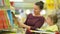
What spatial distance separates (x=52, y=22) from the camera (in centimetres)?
99

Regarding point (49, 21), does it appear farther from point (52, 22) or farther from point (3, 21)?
point (3, 21)

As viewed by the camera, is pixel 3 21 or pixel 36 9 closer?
pixel 3 21

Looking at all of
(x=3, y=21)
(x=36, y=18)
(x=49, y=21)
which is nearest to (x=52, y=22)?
(x=49, y=21)

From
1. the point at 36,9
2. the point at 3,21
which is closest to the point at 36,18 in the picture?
the point at 36,9

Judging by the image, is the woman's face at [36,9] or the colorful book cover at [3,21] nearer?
the colorful book cover at [3,21]

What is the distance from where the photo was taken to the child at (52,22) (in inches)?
38.0

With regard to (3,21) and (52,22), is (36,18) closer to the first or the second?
(52,22)

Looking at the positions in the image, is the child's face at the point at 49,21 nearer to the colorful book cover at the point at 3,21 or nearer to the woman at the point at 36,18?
the woman at the point at 36,18

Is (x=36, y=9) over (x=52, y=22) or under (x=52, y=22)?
over

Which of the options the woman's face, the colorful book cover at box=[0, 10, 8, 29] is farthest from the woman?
the colorful book cover at box=[0, 10, 8, 29]

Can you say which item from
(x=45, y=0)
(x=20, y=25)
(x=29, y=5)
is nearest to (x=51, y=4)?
(x=45, y=0)

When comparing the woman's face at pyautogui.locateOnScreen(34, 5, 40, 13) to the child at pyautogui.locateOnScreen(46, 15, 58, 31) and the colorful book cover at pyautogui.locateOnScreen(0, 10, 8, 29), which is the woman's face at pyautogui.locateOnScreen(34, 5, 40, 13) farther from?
the colorful book cover at pyautogui.locateOnScreen(0, 10, 8, 29)

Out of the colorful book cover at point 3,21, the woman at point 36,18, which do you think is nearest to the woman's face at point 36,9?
the woman at point 36,18

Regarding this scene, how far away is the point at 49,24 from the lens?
99cm
